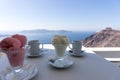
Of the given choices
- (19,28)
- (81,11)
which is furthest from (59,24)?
(19,28)

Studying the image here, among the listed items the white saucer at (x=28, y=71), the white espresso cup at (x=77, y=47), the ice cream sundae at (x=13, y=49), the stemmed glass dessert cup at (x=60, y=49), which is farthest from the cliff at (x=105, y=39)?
the ice cream sundae at (x=13, y=49)

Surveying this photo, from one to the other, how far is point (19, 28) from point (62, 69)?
1540mm

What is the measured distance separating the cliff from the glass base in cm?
153

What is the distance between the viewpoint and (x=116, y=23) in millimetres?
2156

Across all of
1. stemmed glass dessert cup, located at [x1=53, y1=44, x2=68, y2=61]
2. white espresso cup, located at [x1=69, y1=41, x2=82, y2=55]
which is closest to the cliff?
→ white espresso cup, located at [x1=69, y1=41, x2=82, y2=55]

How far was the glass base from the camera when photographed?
646 mm

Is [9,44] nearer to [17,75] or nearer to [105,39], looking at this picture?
[17,75]

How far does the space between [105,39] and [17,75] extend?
1751 millimetres

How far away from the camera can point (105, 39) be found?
2154 millimetres

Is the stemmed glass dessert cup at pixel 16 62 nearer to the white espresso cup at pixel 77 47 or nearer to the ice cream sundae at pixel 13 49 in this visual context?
the ice cream sundae at pixel 13 49

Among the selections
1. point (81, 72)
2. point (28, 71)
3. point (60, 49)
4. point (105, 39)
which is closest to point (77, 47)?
point (60, 49)

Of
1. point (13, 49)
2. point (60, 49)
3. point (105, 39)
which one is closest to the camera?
point (13, 49)

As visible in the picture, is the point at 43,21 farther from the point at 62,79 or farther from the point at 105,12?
the point at 62,79

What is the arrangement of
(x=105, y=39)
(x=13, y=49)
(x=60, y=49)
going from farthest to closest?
(x=105, y=39) < (x=60, y=49) < (x=13, y=49)
